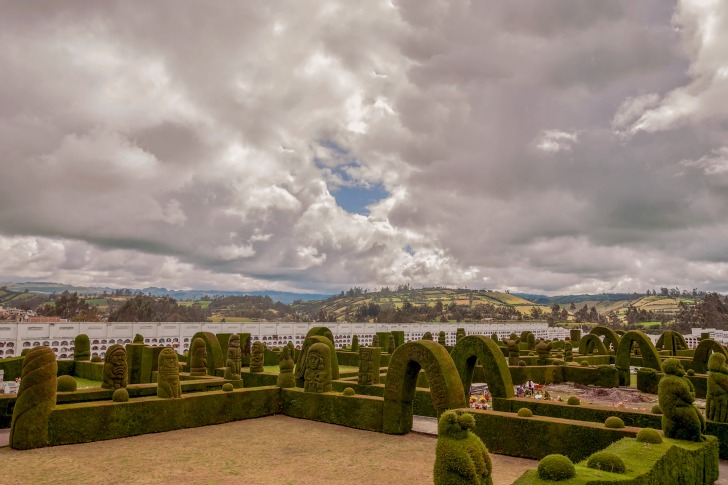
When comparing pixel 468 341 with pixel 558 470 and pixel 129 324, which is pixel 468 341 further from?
pixel 129 324

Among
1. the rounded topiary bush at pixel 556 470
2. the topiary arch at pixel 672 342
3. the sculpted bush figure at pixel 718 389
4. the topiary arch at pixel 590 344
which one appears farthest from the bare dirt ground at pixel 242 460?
the topiary arch at pixel 672 342

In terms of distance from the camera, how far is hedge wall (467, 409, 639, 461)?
12.5m

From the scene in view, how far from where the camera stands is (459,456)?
7.02m

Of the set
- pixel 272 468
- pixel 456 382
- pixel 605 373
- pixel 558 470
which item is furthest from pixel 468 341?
pixel 605 373

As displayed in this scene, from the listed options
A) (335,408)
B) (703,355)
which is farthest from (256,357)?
(703,355)

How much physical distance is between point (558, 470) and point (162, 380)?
14.1 metres

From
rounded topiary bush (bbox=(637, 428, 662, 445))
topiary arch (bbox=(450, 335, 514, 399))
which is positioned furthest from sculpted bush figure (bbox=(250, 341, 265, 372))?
rounded topiary bush (bbox=(637, 428, 662, 445))

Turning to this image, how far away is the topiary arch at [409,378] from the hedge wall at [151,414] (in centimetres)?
595

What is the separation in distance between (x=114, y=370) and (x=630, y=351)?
29073mm

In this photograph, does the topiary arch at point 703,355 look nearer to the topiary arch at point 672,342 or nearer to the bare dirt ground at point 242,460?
the topiary arch at point 672,342

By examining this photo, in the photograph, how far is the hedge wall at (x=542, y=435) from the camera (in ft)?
40.9

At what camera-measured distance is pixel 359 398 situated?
17109 mm

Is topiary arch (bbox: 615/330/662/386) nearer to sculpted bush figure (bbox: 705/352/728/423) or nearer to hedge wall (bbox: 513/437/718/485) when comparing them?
sculpted bush figure (bbox: 705/352/728/423)

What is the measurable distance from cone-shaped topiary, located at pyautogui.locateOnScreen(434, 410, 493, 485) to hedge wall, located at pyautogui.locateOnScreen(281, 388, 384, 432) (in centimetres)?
938
